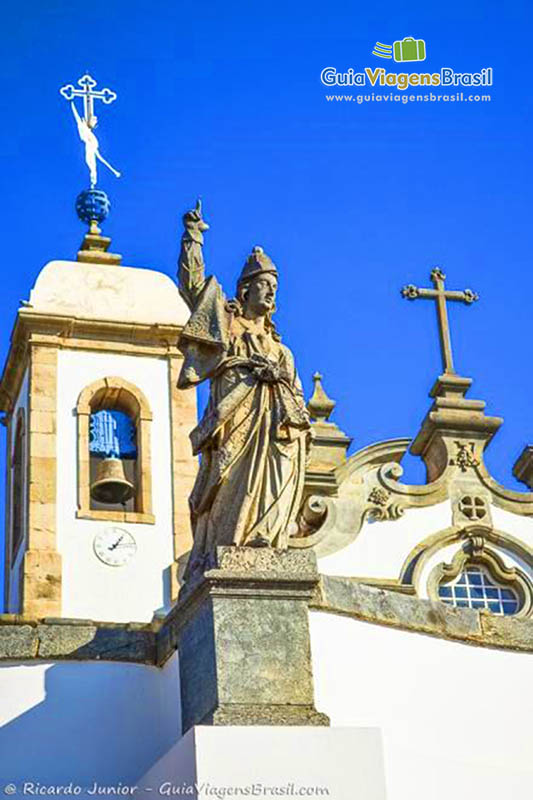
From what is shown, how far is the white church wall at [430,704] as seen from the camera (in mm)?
9578

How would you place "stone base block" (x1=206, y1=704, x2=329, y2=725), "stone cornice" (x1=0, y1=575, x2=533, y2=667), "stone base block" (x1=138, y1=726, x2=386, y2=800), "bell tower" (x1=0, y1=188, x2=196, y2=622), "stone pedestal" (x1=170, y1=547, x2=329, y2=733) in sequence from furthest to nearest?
"bell tower" (x1=0, y1=188, x2=196, y2=622) < "stone cornice" (x1=0, y1=575, x2=533, y2=667) < "stone pedestal" (x1=170, y1=547, x2=329, y2=733) < "stone base block" (x1=206, y1=704, x2=329, y2=725) < "stone base block" (x1=138, y1=726, x2=386, y2=800)

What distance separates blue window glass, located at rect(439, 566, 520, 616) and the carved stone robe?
968 cm

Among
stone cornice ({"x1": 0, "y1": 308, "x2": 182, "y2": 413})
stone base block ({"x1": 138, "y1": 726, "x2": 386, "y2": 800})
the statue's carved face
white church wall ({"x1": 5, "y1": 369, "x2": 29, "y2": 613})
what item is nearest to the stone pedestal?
stone base block ({"x1": 138, "y1": 726, "x2": 386, "y2": 800})

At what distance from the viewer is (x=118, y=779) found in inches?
391

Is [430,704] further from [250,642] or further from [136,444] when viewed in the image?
[136,444]

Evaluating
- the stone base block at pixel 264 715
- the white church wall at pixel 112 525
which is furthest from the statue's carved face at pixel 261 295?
the white church wall at pixel 112 525

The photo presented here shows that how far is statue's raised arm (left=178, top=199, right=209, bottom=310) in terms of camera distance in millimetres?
10203

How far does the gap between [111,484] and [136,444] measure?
0.68m

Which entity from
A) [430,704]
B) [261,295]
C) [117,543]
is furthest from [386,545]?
[430,704]

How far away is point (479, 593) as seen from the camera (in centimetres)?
1972

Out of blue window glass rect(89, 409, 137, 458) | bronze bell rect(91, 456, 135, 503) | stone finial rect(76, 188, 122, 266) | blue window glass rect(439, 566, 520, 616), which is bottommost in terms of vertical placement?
blue window glass rect(439, 566, 520, 616)

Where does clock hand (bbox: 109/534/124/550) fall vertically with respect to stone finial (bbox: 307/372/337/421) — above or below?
below

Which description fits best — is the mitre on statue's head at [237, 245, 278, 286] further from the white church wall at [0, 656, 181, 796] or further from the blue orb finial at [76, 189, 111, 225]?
the blue orb finial at [76, 189, 111, 225]

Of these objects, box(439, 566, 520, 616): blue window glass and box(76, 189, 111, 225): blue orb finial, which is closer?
box(439, 566, 520, 616): blue window glass
